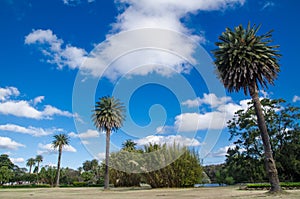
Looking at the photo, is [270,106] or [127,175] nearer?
[270,106]

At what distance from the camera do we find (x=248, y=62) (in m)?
25.7

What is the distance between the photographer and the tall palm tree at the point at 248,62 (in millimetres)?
25859

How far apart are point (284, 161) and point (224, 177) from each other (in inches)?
1676

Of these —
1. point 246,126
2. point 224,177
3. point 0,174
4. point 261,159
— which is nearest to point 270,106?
point 246,126

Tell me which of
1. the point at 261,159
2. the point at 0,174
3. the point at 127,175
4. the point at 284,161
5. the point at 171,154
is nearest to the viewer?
the point at 284,161

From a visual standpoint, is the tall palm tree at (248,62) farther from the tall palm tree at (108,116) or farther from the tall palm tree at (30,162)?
the tall palm tree at (30,162)

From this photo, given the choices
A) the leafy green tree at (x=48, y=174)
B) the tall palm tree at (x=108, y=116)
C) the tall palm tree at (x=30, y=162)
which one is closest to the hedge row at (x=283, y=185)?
the tall palm tree at (x=108, y=116)

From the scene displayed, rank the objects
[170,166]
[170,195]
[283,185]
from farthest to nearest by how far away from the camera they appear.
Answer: [170,166] → [283,185] → [170,195]

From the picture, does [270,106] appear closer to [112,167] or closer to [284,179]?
[284,179]

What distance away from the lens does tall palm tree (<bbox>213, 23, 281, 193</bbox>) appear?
25.9 metres

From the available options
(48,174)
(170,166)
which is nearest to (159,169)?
(170,166)

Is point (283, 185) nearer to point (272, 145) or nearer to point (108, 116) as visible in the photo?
point (272, 145)

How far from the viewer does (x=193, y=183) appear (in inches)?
1889

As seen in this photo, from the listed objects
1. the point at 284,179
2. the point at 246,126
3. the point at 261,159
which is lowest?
the point at 284,179
